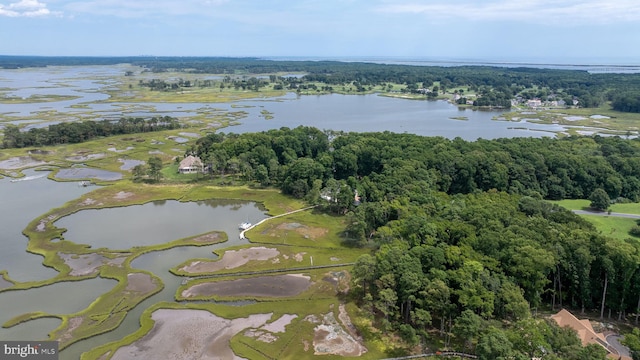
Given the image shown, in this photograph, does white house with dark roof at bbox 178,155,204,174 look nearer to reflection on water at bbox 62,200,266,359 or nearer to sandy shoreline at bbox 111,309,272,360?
reflection on water at bbox 62,200,266,359

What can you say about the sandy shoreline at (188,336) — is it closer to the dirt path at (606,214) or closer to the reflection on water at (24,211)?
the reflection on water at (24,211)

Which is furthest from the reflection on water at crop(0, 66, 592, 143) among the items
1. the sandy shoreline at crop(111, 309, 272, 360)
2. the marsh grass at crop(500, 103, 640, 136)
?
the sandy shoreline at crop(111, 309, 272, 360)

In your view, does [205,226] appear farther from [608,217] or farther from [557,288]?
[608,217]

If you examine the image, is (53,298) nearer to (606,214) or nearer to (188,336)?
(188,336)

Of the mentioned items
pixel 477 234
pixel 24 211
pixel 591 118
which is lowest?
pixel 24 211

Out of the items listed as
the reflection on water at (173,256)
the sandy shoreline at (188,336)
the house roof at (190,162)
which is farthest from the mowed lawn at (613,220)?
the house roof at (190,162)

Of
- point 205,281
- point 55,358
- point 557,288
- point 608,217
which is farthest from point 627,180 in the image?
point 55,358

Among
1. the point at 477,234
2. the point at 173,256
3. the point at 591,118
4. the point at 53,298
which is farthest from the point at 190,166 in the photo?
the point at 591,118
